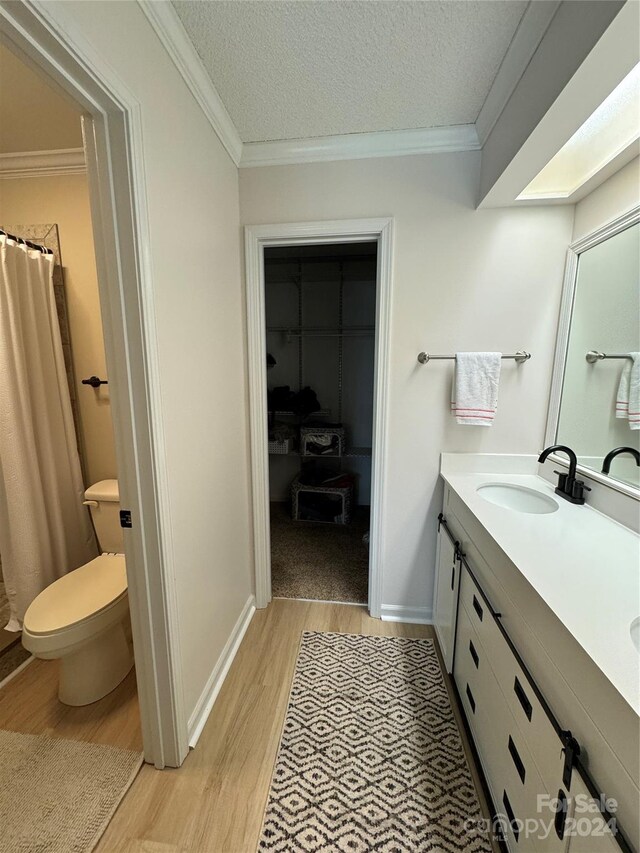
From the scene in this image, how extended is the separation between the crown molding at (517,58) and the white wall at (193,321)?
3.74 ft

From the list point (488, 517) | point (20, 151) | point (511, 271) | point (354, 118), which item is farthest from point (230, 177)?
point (488, 517)

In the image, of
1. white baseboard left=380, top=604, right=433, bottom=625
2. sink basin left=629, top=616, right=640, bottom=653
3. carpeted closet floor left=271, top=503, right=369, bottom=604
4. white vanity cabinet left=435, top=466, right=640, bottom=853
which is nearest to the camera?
white vanity cabinet left=435, top=466, right=640, bottom=853

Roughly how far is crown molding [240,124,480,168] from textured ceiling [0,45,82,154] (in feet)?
2.55

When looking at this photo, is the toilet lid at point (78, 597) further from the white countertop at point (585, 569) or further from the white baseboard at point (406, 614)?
the white countertop at point (585, 569)

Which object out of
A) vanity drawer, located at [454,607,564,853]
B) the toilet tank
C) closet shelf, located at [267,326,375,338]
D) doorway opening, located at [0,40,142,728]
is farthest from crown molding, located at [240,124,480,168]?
vanity drawer, located at [454,607,564,853]

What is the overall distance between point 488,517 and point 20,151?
281 centimetres

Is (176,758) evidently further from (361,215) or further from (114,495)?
(361,215)

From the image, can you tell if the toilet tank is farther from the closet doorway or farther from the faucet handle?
the faucet handle

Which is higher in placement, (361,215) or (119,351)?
(361,215)

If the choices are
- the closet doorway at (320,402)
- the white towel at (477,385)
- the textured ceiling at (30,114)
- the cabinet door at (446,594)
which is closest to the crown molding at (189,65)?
the textured ceiling at (30,114)

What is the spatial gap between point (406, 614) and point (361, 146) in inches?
98.3

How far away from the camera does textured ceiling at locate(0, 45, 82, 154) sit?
129 centimetres

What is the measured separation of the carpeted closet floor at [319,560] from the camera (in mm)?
2277

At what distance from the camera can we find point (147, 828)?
1.08m
